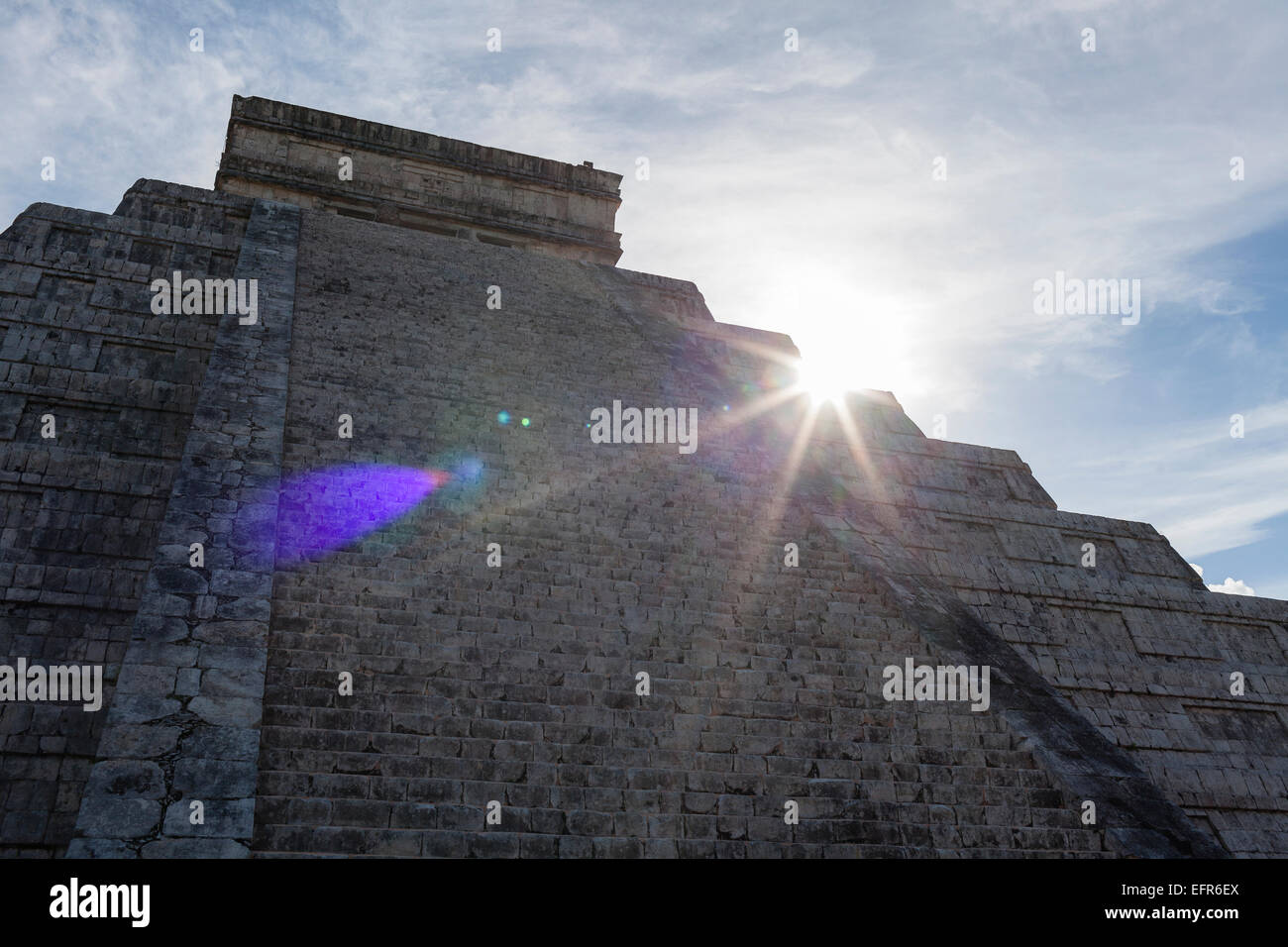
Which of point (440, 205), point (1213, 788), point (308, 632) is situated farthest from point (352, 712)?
point (440, 205)

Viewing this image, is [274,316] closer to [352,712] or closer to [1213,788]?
[352,712]

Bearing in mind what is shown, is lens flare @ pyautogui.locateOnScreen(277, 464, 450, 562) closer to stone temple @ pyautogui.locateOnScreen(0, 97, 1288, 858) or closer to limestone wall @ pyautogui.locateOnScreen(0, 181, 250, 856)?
stone temple @ pyautogui.locateOnScreen(0, 97, 1288, 858)

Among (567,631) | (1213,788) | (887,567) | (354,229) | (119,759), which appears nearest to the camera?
(119,759)

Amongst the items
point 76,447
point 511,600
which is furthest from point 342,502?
point 76,447

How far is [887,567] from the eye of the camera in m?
9.84

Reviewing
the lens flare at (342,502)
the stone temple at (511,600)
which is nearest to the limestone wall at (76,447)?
the stone temple at (511,600)

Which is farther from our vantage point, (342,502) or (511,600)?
(342,502)

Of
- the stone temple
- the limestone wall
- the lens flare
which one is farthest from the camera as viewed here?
the lens flare

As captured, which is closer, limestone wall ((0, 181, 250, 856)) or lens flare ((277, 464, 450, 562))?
limestone wall ((0, 181, 250, 856))

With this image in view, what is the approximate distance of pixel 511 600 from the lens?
771 centimetres

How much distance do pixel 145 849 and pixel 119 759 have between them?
70cm

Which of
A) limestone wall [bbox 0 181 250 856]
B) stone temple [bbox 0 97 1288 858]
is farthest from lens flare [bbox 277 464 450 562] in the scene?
limestone wall [bbox 0 181 250 856]

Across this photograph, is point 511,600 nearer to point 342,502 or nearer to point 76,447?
point 342,502

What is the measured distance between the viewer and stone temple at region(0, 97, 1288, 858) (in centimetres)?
593
